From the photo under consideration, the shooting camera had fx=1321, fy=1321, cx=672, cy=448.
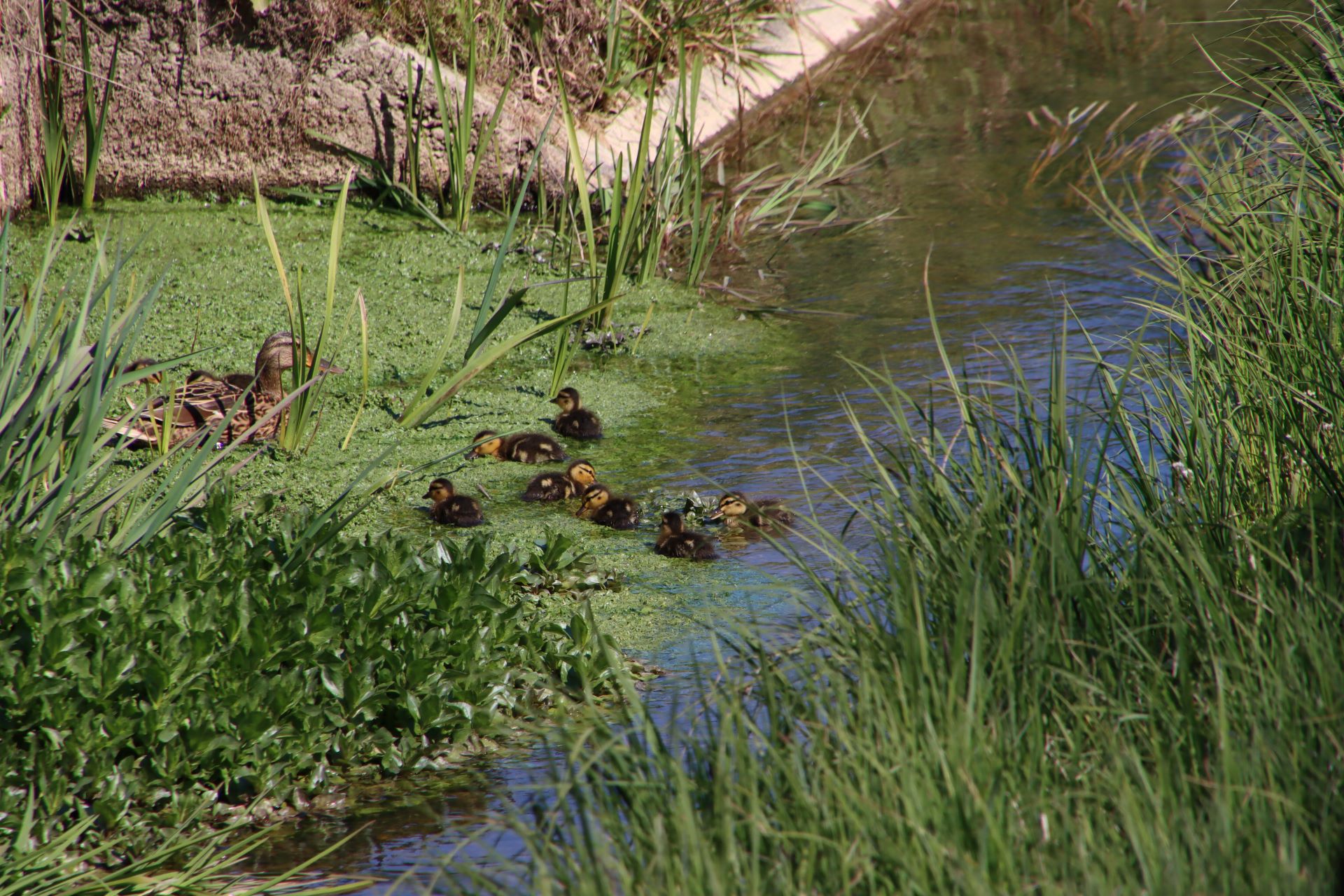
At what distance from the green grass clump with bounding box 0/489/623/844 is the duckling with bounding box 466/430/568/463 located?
1.47 m

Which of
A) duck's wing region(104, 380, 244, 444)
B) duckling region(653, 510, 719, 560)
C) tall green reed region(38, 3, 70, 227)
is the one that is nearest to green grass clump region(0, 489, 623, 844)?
duckling region(653, 510, 719, 560)

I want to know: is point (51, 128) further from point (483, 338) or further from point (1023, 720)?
point (1023, 720)

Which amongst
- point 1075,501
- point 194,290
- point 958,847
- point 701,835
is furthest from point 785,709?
point 194,290

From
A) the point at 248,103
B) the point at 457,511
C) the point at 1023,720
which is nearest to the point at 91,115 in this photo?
the point at 248,103

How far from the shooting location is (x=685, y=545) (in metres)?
4.72

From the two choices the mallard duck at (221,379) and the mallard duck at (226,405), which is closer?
the mallard duck at (226,405)

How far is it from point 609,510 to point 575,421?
0.94m

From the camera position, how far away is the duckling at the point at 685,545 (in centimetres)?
473

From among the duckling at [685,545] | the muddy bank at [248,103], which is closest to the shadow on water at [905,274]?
the duckling at [685,545]

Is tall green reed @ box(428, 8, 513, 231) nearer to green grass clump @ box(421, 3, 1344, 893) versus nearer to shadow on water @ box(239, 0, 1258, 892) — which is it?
shadow on water @ box(239, 0, 1258, 892)

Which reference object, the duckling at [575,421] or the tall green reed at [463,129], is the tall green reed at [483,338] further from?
the tall green reed at [463,129]

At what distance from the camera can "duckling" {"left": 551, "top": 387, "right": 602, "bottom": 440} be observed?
580 centimetres

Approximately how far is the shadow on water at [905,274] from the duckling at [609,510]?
19 centimetres

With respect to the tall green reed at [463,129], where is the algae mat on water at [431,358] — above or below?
below
